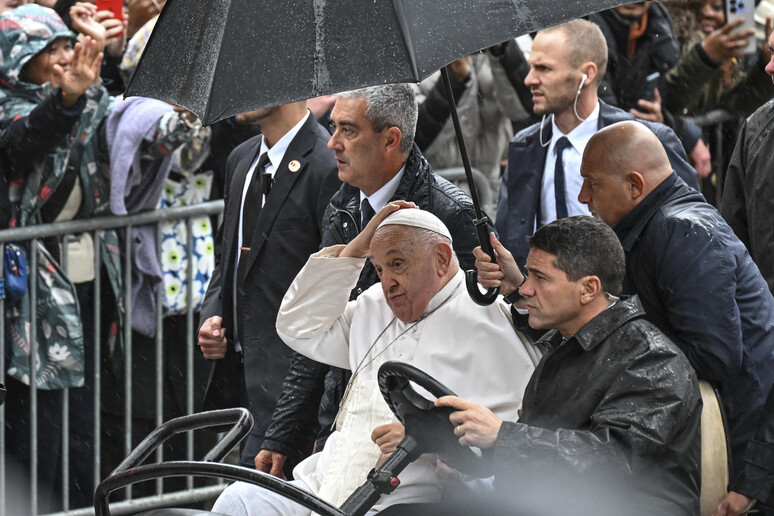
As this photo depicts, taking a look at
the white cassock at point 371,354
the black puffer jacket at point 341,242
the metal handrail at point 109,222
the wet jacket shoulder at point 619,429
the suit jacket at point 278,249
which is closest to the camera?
the wet jacket shoulder at point 619,429

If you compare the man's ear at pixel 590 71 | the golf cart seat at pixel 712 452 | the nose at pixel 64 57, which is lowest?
→ the golf cart seat at pixel 712 452

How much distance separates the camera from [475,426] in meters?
4.12

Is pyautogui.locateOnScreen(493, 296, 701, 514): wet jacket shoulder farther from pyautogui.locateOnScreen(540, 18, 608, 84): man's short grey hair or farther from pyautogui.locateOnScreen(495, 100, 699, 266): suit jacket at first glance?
pyautogui.locateOnScreen(540, 18, 608, 84): man's short grey hair

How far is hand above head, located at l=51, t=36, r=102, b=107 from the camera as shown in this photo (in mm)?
6423

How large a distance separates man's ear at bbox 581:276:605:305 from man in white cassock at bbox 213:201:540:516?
57cm

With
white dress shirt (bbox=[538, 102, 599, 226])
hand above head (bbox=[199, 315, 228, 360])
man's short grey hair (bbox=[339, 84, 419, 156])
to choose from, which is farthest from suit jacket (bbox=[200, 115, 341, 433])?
white dress shirt (bbox=[538, 102, 599, 226])

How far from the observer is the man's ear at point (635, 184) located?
472cm

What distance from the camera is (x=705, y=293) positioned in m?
4.39

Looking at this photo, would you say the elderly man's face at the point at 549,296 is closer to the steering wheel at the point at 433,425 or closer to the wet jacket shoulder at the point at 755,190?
the steering wheel at the point at 433,425

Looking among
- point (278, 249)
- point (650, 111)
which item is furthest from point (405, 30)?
point (650, 111)

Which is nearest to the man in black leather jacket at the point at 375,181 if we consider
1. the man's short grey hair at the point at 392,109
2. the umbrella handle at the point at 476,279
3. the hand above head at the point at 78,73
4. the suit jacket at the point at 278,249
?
the man's short grey hair at the point at 392,109

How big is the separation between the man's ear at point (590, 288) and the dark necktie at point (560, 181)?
196cm

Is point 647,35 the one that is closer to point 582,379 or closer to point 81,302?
point 81,302

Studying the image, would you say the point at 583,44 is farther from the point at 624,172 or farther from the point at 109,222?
the point at 109,222
